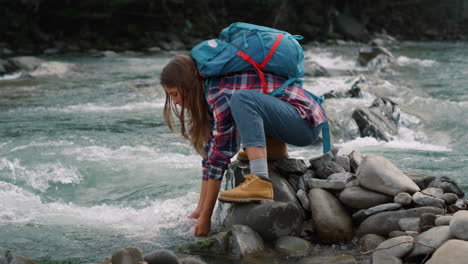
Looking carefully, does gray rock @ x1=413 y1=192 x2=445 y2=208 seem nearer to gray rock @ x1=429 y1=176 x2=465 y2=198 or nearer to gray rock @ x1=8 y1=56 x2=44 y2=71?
gray rock @ x1=429 y1=176 x2=465 y2=198

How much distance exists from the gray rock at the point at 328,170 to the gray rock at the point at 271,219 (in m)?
0.54

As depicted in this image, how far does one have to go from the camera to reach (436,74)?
14.5m

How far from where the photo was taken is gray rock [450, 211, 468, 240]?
2.75 metres

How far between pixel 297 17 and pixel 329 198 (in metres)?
32.1

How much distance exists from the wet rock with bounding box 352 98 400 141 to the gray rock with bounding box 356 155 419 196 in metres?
3.83

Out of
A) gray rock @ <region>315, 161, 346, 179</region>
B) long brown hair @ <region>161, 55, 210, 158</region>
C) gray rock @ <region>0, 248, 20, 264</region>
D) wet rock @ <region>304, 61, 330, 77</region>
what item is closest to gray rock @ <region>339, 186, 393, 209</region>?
gray rock @ <region>315, 161, 346, 179</region>

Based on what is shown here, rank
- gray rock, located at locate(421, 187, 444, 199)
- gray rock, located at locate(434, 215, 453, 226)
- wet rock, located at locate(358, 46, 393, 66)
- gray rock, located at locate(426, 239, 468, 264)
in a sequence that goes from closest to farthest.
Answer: gray rock, located at locate(426, 239, 468, 264) < gray rock, located at locate(434, 215, 453, 226) < gray rock, located at locate(421, 187, 444, 199) < wet rock, located at locate(358, 46, 393, 66)

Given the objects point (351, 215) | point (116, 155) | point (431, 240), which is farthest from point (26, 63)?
point (431, 240)

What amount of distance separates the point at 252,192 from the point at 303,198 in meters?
0.42

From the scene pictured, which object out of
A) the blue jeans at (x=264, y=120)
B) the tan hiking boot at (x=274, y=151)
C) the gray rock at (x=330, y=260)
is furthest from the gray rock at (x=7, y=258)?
the tan hiking boot at (x=274, y=151)

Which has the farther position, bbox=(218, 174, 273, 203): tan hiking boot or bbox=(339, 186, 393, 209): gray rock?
bbox=(339, 186, 393, 209): gray rock

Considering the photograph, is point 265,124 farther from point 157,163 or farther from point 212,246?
point 157,163

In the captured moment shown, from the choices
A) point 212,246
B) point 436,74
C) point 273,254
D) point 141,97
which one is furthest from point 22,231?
point 436,74

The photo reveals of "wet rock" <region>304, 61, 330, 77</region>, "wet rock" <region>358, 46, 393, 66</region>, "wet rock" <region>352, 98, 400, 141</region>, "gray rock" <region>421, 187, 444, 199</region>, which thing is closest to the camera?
"gray rock" <region>421, 187, 444, 199</region>
